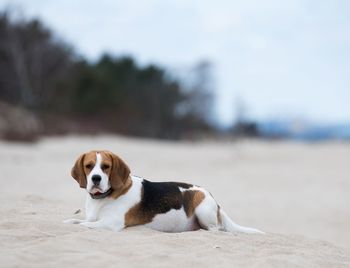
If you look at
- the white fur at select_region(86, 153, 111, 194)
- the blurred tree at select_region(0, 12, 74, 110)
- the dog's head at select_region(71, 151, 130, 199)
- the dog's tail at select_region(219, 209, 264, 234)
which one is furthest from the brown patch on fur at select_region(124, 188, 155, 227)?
the blurred tree at select_region(0, 12, 74, 110)

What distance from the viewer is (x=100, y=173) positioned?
5969mm

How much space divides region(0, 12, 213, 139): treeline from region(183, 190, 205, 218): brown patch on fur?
33.6m

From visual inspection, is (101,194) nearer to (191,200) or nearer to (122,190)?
(122,190)

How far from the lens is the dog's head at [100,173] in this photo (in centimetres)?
597

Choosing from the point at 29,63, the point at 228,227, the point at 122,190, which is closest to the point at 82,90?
the point at 29,63

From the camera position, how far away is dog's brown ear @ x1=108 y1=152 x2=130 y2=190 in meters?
6.12

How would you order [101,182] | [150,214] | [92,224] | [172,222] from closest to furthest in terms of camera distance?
[101,182], [92,224], [150,214], [172,222]

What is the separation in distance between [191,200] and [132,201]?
0.79 m

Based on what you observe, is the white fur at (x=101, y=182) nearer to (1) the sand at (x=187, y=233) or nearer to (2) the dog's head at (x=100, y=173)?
(2) the dog's head at (x=100, y=173)

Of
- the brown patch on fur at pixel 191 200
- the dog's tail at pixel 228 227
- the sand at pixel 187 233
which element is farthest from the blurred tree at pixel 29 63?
the brown patch on fur at pixel 191 200

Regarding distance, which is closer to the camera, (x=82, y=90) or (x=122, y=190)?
(x=122, y=190)

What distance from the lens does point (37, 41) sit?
167ft

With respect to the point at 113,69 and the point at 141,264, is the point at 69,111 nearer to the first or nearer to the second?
the point at 113,69

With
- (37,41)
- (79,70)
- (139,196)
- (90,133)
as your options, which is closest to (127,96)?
(79,70)
